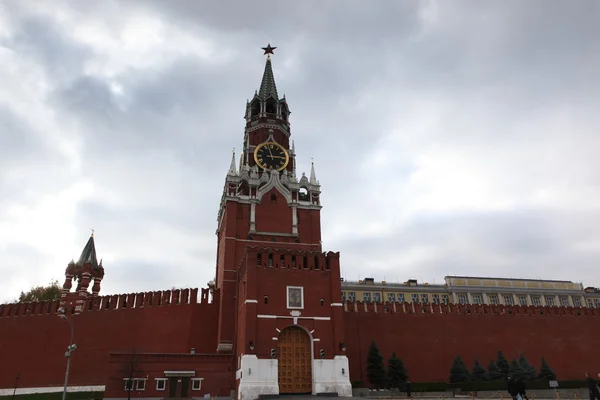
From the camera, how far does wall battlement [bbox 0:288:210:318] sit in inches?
1425

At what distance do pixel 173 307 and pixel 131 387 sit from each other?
786 cm

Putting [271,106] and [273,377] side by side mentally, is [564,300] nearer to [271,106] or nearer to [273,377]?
[271,106]

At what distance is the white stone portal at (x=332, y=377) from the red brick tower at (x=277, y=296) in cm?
5

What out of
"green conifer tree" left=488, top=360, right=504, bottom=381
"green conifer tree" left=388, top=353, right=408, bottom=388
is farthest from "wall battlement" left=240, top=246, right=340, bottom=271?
"green conifer tree" left=488, top=360, right=504, bottom=381

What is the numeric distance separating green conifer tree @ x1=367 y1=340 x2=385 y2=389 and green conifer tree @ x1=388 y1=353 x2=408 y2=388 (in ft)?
1.90

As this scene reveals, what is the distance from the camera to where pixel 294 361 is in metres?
28.8

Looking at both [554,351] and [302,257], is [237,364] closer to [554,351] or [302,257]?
[302,257]

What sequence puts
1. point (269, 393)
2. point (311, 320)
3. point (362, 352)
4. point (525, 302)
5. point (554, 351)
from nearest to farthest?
point (269, 393), point (311, 320), point (362, 352), point (554, 351), point (525, 302)

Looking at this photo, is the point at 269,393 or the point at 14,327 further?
the point at 14,327

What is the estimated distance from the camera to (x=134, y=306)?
120 ft

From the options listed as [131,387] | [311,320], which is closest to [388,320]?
[311,320]

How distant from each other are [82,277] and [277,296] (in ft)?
63.7

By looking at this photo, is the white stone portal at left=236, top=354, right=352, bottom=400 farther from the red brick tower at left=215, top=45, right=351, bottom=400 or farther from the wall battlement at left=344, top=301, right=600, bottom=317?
the wall battlement at left=344, top=301, right=600, bottom=317

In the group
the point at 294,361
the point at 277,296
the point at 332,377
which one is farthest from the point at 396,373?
the point at 277,296
